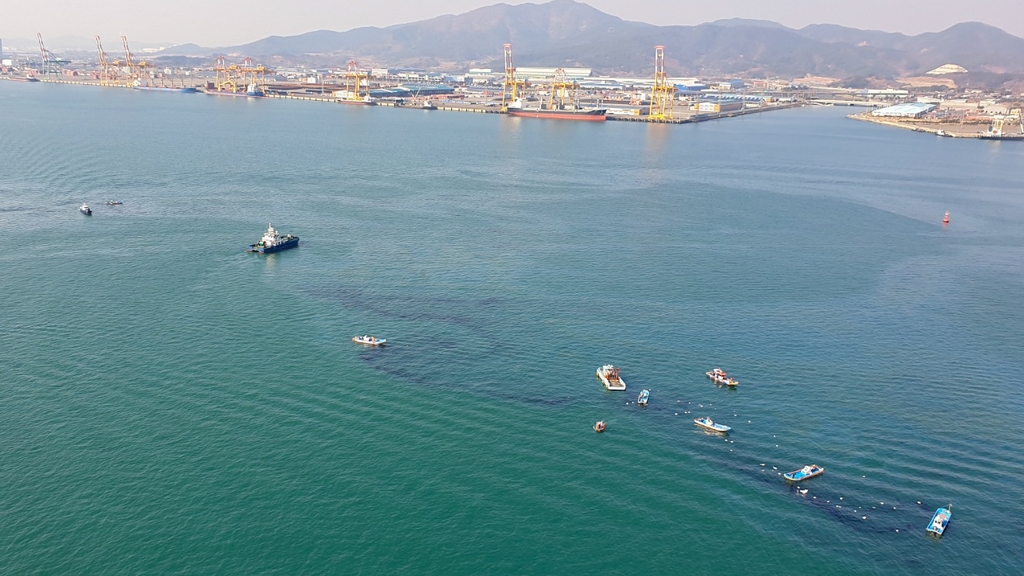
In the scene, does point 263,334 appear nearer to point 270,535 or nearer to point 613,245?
point 270,535

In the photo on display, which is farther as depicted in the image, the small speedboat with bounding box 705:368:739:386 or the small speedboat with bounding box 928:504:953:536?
the small speedboat with bounding box 705:368:739:386

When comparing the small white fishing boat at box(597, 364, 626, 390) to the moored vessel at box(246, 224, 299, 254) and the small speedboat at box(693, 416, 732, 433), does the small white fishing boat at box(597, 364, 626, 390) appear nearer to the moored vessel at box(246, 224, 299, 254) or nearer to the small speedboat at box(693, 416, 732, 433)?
the small speedboat at box(693, 416, 732, 433)

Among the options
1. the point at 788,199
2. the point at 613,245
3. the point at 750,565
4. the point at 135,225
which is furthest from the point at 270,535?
the point at 788,199

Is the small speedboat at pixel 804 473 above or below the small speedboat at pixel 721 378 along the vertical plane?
Answer: below

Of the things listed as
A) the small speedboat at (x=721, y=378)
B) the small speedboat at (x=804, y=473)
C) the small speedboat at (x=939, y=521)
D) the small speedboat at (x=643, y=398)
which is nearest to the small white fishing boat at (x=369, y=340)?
the small speedboat at (x=643, y=398)

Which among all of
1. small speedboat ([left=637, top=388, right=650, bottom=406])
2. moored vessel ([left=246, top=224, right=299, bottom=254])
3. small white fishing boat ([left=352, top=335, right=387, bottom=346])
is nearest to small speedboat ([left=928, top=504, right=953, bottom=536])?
small speedboat ([left=637, top=388, right=650, bottom=406])

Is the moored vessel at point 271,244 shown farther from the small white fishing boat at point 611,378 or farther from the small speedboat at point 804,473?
the small speedboat at point 804,473
